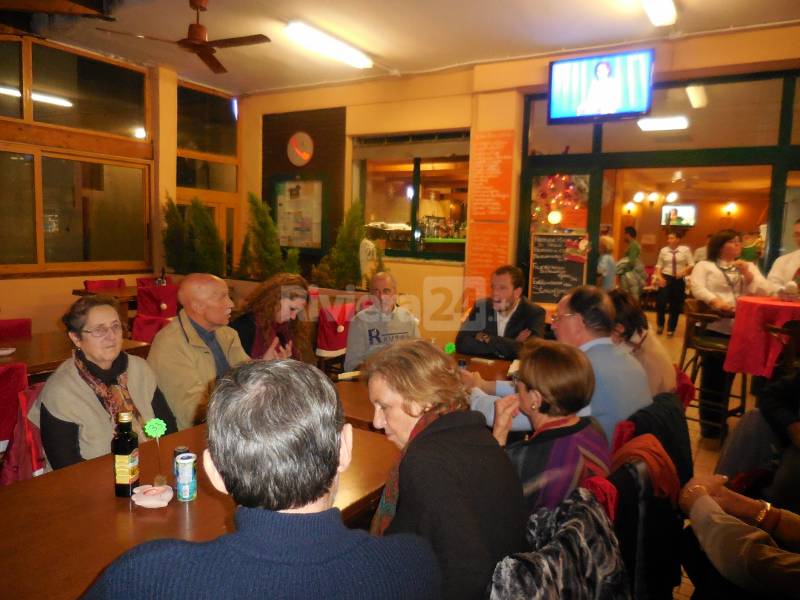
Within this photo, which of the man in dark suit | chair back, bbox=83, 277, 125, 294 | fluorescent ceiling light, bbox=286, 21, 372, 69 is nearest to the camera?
the man in dark suit

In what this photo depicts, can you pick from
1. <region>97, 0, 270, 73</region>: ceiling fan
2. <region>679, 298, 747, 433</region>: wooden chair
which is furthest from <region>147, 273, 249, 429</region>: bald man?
<region>679, 298, 747, 433</region>: wooden chair

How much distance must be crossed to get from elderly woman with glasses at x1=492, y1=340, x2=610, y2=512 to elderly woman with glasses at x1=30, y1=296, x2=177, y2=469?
5.01 feet

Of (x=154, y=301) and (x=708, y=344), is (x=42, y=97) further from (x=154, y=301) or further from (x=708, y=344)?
(x=708, y=344)

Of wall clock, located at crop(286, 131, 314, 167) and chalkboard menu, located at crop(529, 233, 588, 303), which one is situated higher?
wall clock, located at crop(286, 131, 314, 167)

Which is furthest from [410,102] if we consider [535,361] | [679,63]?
[535,361]

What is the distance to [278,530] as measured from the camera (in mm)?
846

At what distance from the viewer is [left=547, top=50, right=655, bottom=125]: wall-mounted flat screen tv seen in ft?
18.3

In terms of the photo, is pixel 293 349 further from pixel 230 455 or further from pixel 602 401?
pixel 230 455

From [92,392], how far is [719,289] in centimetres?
502

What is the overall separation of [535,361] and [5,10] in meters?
6.61

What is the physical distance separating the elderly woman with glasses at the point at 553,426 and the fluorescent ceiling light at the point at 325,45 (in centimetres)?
504

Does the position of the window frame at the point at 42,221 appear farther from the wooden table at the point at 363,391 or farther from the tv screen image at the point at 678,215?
the tv screen image at the point at 678,215

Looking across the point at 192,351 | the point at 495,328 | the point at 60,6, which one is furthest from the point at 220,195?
the point at 192,351

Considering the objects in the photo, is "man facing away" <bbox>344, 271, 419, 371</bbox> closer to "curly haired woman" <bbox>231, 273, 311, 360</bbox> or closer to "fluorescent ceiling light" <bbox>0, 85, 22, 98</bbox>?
"curly haired woman" <bbox>231, 273, 311, 360</bbox>
